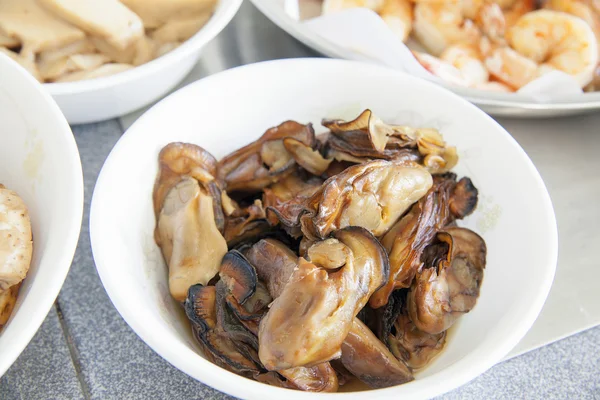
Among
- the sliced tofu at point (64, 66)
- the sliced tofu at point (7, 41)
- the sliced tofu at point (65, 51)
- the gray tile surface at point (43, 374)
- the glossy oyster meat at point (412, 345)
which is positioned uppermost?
the sliced tofu at point (7, 41)

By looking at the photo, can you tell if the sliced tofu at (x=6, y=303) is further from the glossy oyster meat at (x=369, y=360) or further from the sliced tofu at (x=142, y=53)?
the sliced tofu at (x=142, y=53)

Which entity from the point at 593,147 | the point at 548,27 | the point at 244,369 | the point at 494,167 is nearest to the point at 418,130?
the point at 494,167

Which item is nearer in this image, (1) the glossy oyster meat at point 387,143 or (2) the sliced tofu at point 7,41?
(1) the glossy oyster meat at point 387,143

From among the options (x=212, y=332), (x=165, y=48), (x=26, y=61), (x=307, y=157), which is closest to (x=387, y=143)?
(x=307, y=157)

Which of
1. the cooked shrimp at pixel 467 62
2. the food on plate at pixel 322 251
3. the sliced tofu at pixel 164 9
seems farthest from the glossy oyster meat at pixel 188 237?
the cooked shrimp at pixel 467 62

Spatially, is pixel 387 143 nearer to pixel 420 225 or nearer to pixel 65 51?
pixel 420 225

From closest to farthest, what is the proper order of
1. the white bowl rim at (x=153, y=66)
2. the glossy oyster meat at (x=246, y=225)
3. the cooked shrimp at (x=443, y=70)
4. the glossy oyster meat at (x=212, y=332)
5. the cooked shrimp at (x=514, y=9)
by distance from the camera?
the glossy oyster meat at (x=212, y=332) < the glossy oyster meat at (x=246, y=225) < the white bowl rim at (x=153, y=66) < the cooked shrimp at (x=443, y=70) < the cooked shrimp at (x=514, y=9)

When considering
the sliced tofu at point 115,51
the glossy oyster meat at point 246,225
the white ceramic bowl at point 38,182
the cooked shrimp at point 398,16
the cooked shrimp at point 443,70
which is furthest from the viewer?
the cooked shrimp at point 398,16
